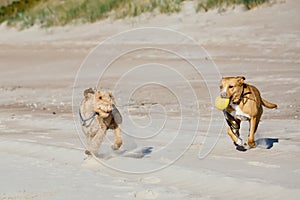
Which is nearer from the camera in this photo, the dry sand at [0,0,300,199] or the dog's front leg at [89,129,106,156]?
the dry sand at [0,0,300,199]

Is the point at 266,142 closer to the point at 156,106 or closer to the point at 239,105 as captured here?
the point at 239,105

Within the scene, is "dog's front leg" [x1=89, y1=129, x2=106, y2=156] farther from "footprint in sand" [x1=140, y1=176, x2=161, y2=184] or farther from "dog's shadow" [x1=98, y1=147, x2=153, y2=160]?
"footprint in sand" [x1=140, y1=176, x2=161, y2=184]

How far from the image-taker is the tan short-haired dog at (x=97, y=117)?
8.68 meters

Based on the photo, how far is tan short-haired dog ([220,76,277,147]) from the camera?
9188 mm

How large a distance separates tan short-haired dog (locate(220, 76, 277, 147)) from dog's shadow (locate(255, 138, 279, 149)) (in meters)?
0.21

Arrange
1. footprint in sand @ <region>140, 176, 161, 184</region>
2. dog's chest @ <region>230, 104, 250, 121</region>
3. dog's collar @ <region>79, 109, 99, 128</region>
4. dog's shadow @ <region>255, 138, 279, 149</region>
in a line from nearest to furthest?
footprint in sand @ <region>140, 176, 161, 184</region>
dog's collar @ <region>79, 109, 99, 128</region>
dog's chest @ <region>230, 104, 250, 121</region>
dog's shadow @ <region>255, 138, 279, 149</region>

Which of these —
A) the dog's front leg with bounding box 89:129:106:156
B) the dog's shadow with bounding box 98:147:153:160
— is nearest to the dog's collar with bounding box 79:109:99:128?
the dog's front leg with bounding box 89:129:106:156

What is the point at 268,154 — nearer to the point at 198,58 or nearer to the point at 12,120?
the point at 12,120

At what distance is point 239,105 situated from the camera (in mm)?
9289

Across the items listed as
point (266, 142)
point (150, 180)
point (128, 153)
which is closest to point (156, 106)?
point (266, 142)

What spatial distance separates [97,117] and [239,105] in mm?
1733

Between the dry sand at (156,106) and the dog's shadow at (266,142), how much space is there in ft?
0.09

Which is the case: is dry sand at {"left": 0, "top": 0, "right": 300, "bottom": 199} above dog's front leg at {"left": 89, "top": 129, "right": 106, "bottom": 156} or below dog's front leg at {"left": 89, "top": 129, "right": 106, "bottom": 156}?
below

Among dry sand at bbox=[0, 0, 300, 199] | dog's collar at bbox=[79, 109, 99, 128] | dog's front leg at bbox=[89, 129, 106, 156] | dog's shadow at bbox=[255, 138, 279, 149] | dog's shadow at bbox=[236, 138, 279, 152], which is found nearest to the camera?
dry sand at bbox=[0, 0, 300, 199]
